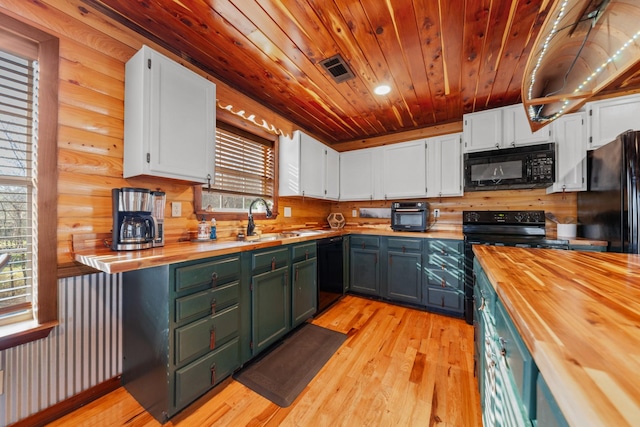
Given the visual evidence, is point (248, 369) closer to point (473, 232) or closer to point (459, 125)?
point (473, 232)

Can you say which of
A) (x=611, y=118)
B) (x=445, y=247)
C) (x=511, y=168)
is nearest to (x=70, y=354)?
(x=445, y=247)

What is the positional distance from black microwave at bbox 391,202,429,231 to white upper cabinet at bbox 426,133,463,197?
0.25 metres

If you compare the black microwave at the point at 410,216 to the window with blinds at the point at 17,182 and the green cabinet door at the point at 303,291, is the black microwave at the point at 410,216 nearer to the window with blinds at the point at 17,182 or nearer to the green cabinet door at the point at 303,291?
the green cabinet door at the point at 303,291

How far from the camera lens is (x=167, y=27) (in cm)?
169

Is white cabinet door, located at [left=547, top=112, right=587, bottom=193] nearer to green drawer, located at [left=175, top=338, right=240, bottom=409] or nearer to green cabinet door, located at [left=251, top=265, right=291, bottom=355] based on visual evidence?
green cabinet door, located at [left=251, top=265, right=291, bottom=355]

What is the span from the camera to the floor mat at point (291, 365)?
1598 millimetres

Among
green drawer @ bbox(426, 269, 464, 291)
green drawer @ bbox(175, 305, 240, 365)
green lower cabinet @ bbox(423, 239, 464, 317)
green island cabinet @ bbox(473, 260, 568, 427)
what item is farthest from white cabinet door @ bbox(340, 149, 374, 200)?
Result: green island cabinet @ bbox(473, 260, 568, 427)

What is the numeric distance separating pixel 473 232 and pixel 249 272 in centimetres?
244

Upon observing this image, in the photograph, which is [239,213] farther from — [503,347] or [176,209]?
[503,347]

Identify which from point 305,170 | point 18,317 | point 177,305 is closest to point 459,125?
point 305,170

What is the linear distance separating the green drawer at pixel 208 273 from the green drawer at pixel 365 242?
1888mm

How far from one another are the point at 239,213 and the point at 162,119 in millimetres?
1095

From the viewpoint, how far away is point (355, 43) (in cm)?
181

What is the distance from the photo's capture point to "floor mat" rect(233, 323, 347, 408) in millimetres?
1598
